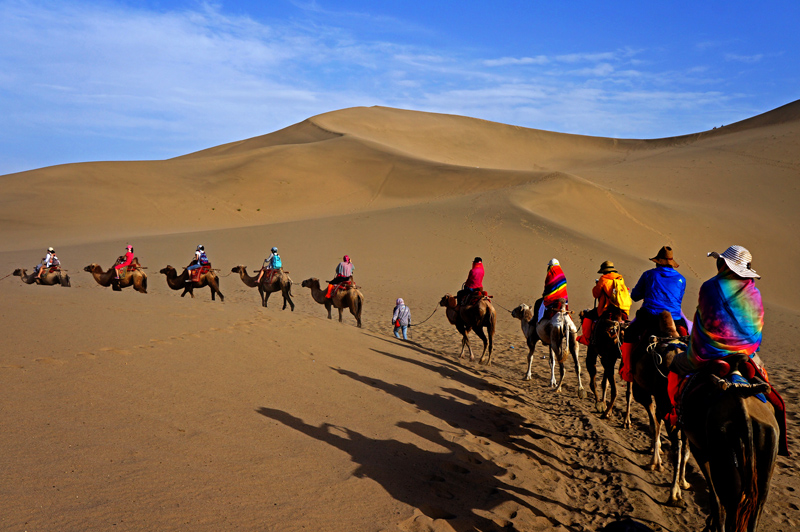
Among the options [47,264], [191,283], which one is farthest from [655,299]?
[47,264]

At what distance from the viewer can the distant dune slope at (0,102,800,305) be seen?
36.9 metres

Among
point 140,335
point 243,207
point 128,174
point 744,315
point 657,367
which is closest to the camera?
point 744,315

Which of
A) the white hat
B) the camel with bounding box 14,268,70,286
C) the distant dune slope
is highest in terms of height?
the distant dune slope

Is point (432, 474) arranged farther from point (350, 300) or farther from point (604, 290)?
point (350, 300)

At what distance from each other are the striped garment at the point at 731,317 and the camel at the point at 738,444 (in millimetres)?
128

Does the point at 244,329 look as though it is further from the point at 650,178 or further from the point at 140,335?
the point at 650,178

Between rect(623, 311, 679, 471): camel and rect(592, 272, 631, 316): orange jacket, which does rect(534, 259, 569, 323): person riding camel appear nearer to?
rect(592, 272, 631, 316): orange jacket

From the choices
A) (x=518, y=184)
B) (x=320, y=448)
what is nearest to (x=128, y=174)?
(x=518, y=184)

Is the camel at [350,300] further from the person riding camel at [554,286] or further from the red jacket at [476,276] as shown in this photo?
the person riding camel at [554,286]

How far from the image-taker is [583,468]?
276 inches

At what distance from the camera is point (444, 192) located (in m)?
52.3

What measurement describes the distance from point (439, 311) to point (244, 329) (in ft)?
43.9

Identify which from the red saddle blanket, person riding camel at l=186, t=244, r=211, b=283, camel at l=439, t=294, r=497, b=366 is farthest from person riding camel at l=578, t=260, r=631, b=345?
person riding camel at l=186, t=244, r=211, b=283

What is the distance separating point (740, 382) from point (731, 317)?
0.55 metres
